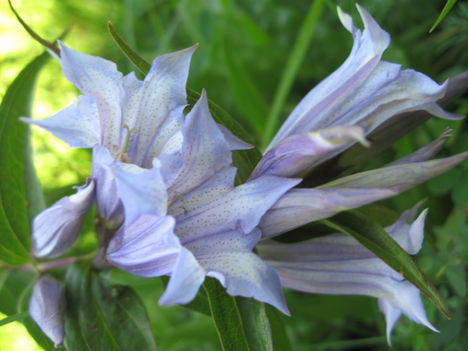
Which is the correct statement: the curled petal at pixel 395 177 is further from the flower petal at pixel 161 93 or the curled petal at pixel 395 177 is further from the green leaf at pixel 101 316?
the green leaf at pixel 101 316

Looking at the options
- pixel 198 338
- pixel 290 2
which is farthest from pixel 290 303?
pixel 290 2

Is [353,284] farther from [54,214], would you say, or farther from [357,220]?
[54,214]

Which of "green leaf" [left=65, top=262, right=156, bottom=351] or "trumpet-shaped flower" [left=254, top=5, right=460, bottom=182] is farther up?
"trumpet-shaped flower" [left=254, top=5, right=460, bottom=182]

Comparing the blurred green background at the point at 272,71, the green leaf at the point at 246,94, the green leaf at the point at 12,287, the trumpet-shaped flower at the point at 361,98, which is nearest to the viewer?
the trumpet-shaped flower at the point at 361,98

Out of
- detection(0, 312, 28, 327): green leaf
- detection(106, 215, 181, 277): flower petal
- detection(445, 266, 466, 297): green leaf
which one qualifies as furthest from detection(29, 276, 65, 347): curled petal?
detection(445, 266, 466, 297): green leaf

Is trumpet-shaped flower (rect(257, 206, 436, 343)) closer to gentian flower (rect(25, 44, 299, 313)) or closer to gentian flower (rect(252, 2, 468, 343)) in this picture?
gentian flower (rect(252, 2, 468, 343))

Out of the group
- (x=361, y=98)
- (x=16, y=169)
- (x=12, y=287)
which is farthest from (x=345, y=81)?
(x=12, y=287)

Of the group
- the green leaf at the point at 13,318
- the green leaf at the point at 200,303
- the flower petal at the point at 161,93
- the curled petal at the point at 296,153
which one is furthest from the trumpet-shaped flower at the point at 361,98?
the green leaf at the point at 13,318
